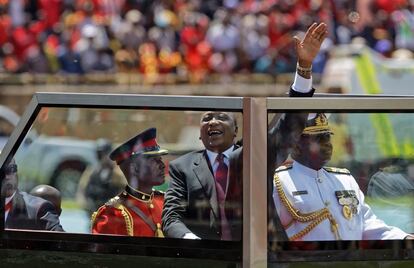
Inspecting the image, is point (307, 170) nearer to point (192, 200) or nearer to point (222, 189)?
point (222, 189)

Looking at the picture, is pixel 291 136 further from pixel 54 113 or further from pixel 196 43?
pixel 196 43

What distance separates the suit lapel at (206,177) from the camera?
3717 millimetres

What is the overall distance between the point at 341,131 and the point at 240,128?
14.5 inches

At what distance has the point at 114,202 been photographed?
3.85 metres

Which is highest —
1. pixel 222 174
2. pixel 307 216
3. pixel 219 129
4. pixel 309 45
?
pixel 309 45

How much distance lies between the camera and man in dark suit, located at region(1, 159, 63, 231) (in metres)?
3.85

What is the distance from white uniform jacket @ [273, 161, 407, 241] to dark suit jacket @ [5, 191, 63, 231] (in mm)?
868

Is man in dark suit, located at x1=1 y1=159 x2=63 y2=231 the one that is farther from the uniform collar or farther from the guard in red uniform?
the uniform collar

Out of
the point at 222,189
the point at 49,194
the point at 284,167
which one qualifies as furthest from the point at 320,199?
the point at 49,194

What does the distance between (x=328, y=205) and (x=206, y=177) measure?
18.3 inches

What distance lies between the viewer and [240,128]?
3.71m

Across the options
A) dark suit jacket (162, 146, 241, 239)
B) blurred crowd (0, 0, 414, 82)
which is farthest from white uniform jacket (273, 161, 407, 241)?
blurred crowd (0, 0, 414, 82)

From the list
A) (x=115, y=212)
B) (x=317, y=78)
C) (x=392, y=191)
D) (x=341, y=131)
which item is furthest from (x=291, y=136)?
(x=317, y=78)

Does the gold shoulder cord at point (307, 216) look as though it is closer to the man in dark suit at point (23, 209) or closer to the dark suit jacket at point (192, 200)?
the dark suit jacket at point (192, 200)
